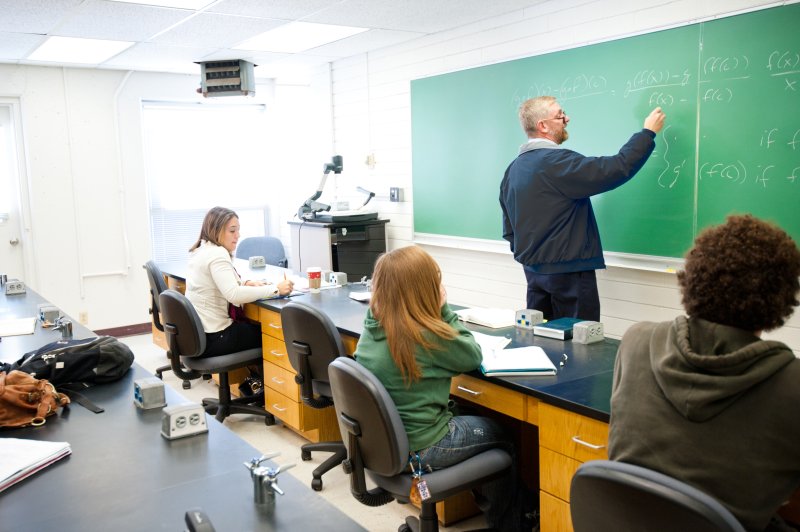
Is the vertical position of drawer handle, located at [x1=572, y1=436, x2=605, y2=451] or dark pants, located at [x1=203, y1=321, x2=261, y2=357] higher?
drawer handle, located at [x1=572, y1=436, x2=605, y2=451]

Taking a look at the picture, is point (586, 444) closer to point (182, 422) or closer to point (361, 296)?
point (182, 422)

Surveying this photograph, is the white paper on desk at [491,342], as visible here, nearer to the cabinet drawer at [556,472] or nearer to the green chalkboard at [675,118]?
the cabinet drawer at [556,472]

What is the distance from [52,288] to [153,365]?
1.54 metres

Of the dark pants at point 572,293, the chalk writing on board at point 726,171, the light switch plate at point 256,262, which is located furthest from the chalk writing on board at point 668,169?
the light switch plate at point 256,262

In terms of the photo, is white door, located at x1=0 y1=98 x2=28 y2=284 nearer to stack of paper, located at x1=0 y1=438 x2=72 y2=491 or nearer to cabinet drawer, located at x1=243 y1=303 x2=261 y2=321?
cabinet drawer, located at x1=243 y1=303 x2=261 y2=321

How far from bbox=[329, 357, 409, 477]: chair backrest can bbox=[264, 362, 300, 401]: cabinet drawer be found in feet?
4.60

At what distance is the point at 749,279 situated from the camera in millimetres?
1427

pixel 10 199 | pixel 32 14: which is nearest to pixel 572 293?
pixel 32 14

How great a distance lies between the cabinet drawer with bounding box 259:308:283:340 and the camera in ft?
11.8

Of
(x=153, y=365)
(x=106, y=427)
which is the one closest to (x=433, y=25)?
(x=153, y=365)

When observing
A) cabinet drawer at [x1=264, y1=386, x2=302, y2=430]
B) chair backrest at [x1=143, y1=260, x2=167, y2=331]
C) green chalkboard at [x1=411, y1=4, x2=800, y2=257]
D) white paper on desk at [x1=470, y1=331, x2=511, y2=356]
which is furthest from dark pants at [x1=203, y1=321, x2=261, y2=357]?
green chalkboard at [x1=411, y1=4, x2=800, y2=257]

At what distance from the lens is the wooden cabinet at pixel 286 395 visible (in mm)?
3576

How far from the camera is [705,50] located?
3.39 m

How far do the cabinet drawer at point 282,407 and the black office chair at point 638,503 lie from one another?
2.32 metres
